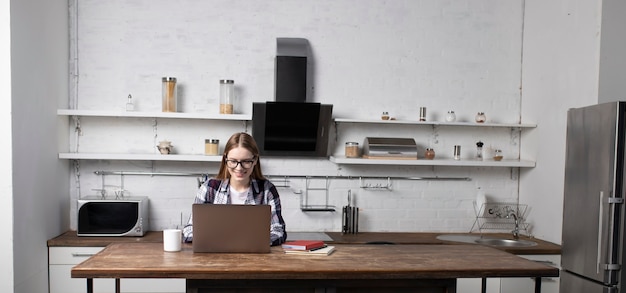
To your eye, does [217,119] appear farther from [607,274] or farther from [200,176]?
[607,274]

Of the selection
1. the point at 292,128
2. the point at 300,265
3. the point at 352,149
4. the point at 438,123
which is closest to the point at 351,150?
the point at 352,149

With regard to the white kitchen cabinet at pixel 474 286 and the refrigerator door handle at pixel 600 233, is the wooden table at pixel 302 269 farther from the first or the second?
the white kitchen cabinet at pixel 474 286

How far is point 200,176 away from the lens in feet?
15.2

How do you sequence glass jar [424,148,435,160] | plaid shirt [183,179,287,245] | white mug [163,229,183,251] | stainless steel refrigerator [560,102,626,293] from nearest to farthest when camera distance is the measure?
white mug [163,229,183,251]
plaid shirt [183,179,287,245]
stainless steel refrigerator [560,102,626,293]
glass jar [424,148,435,160]

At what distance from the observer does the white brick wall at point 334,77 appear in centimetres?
456

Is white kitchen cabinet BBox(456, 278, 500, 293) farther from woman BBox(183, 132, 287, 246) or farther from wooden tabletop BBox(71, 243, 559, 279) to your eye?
woman BBox(183, 132, 287, 246)

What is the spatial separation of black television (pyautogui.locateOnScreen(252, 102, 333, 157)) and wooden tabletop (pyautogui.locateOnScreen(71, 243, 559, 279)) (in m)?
1.58

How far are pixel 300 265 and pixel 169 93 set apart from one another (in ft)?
7.56

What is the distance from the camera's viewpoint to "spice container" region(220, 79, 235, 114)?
446 cm

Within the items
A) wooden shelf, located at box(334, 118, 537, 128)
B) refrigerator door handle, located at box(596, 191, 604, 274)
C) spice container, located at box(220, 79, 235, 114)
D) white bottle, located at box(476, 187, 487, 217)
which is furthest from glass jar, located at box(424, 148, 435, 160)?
spice container, located at box(220, 79, 235, 114)

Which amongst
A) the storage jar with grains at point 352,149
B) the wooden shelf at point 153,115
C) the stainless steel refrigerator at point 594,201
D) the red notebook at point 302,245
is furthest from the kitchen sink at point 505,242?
the wooden shelf at point 153,115

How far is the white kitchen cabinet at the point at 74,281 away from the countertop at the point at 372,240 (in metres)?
0.07

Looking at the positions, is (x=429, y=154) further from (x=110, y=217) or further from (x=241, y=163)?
(x=110, y=217)

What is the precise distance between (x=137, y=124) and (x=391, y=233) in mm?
2322
